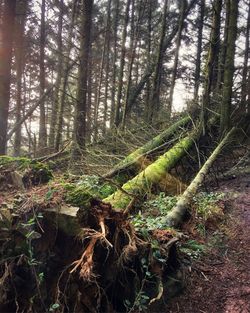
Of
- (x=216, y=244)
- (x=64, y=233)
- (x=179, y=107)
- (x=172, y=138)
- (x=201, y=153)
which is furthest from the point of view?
(x=179, y=107)

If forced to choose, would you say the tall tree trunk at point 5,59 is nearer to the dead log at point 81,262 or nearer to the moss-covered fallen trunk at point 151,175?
the moss-covered fallen trunk at point 151,175

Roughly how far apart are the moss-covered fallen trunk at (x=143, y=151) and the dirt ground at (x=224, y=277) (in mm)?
2399

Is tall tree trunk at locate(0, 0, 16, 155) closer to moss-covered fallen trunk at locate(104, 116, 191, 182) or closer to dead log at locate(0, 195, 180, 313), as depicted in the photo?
moss-covered fallen trunk at locate(104, 116, 191, 182)

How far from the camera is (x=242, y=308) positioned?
3.87 metres

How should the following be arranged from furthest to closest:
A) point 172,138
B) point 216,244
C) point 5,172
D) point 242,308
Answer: point 172,138, point 5,172, point 216,244, point 242,308

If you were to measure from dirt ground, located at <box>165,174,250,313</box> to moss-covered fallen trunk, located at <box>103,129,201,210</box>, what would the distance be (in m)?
1.50

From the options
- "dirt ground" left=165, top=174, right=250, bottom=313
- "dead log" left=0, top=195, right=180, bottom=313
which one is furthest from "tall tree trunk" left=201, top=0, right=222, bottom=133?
"dead log" left=0, top=195, right=180, bottom=313

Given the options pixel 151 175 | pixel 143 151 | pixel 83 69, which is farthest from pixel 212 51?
pixel 151 175

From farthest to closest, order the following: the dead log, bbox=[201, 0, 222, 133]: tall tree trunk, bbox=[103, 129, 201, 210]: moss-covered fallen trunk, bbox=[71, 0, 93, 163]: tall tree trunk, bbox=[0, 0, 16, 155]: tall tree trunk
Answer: bbox=[71, 0, 93, 163]: tall tree trunk, bbox=[201, 0, 222, 133]: tall tree trunk, bbox=[0, 0, 16, 155]: tall tree trunk, bbox=[103, 129, 201, 210]: moss-covered fallen trunk, the dead log

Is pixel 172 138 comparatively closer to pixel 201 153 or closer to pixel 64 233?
pixel 201 153

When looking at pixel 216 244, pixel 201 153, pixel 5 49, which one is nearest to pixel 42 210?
pixel 216 244

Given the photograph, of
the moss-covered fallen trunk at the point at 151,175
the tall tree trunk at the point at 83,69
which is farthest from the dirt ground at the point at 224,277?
the tall tree trunk at the point at 83,69

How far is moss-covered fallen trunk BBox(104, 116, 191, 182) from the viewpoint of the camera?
745cm

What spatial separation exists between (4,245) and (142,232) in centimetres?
162
